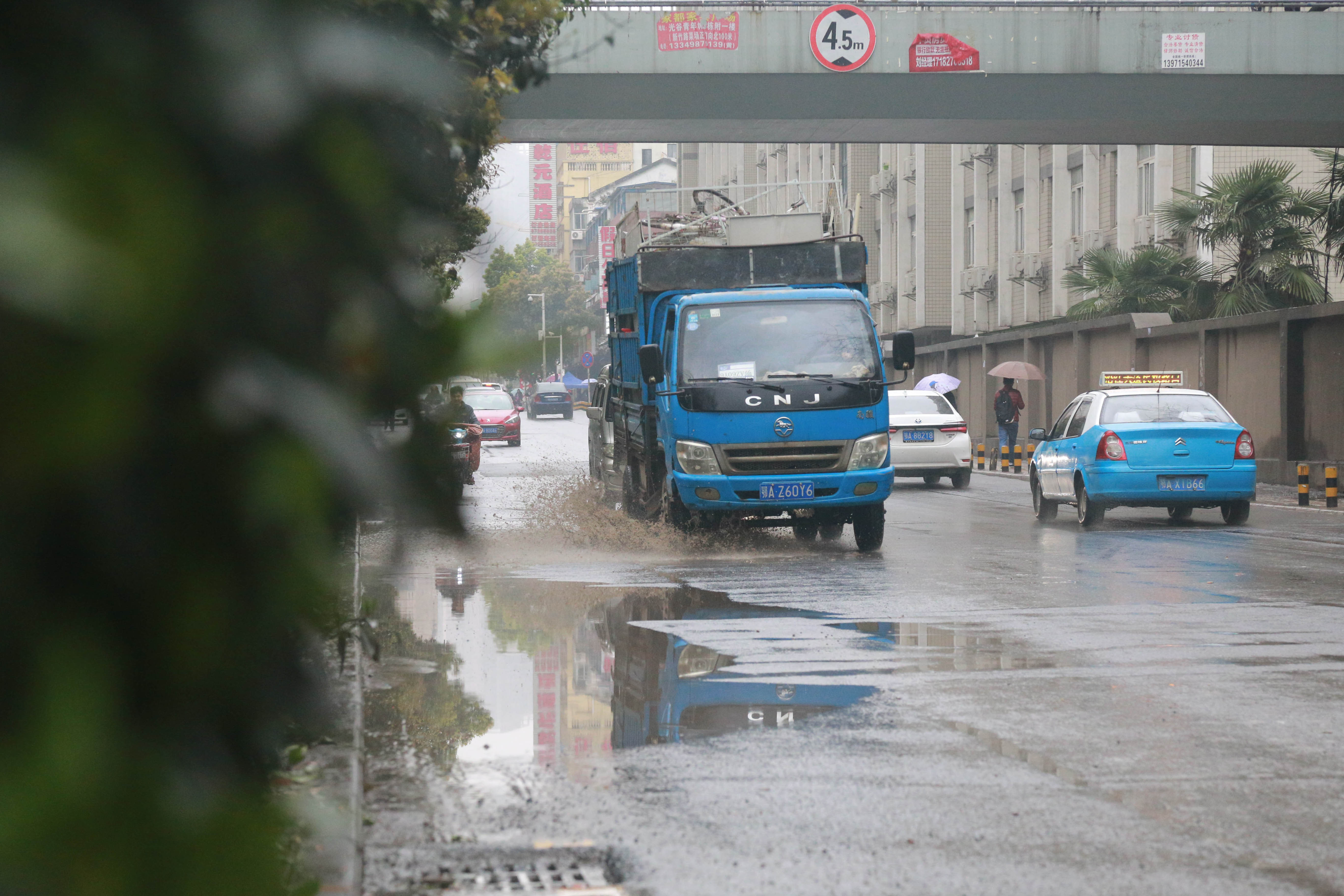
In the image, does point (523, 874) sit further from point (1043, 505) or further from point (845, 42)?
point (845, 42)

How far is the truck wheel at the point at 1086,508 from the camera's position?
55.6 feet

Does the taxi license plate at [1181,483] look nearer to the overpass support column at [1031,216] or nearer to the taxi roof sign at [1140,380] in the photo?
the taxi roof sign at [1140,380]

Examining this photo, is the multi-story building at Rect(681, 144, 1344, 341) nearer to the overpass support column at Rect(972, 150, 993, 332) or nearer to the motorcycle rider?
the overpass support column at Rect(972, 150, 993, 332)

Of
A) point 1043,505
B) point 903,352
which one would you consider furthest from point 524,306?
point 1043,505

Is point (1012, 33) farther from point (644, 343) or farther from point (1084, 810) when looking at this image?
point (1084, 810)

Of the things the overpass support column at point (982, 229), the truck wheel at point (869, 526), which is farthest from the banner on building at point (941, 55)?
the overpass support column at point (982, 229)

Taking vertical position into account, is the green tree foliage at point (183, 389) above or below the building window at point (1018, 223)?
below

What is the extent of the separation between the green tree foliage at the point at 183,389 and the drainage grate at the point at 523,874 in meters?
3.61

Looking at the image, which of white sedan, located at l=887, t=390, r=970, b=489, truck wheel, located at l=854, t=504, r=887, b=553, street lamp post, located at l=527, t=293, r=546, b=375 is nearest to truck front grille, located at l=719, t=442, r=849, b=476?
truck wheel, located at l=854, t=504, r=887, b=553

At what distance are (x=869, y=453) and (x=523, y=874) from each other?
9.85 m

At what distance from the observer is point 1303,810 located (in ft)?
16.7

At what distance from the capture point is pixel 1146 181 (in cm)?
3481

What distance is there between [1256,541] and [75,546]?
15320mm

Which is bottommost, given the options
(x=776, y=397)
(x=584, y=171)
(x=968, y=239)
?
(x=776, y=397)
